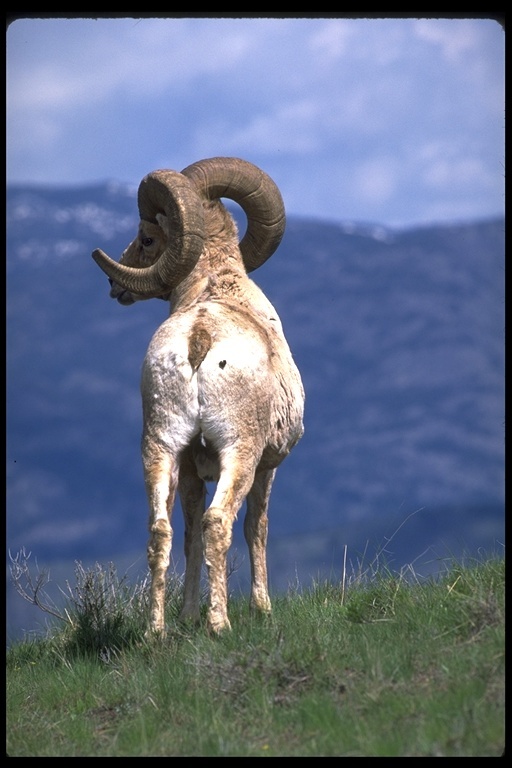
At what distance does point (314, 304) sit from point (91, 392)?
41688mm

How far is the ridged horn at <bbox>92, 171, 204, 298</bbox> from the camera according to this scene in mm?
10305

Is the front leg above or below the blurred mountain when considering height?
below

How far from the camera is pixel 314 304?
19412 cm

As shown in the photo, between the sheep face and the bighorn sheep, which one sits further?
Result: the sheep face

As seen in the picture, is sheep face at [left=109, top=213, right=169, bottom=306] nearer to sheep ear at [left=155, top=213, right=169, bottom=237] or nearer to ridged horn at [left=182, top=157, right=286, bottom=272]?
sheep ear at [left=155, top=213, right=169, bottom=237]

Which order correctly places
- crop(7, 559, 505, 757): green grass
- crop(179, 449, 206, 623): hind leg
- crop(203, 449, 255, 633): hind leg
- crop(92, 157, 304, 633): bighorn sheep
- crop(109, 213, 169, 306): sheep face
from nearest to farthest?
crop(7, 559, 505, 757): green grass < crop(203, 449, 255, 633): hind leg < crop(92, 157, 304, 633): bighorn sheep < crop(179, 449, 206, 623): hind leg < crop(109, 213, 169, 306): sheep face

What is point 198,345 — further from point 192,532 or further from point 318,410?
point 318,410

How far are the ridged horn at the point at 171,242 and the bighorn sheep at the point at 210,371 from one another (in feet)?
0.04

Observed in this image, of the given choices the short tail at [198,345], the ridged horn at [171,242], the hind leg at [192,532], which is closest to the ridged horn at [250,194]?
the ridged horn at [171,242]

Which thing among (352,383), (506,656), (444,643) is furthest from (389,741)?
(352,383)

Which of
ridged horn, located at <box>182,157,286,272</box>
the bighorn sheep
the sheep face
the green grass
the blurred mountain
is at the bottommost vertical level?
the green grass

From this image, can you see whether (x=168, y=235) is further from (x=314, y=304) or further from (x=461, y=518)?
(x=314, y=304)

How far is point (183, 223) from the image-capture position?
10.3 metres

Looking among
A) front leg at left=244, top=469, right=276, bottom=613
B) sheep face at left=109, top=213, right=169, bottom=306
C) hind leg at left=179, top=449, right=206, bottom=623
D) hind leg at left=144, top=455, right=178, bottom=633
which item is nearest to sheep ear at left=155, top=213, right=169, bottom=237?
sheep face at left=109, top=213, right=169, bottom=306
